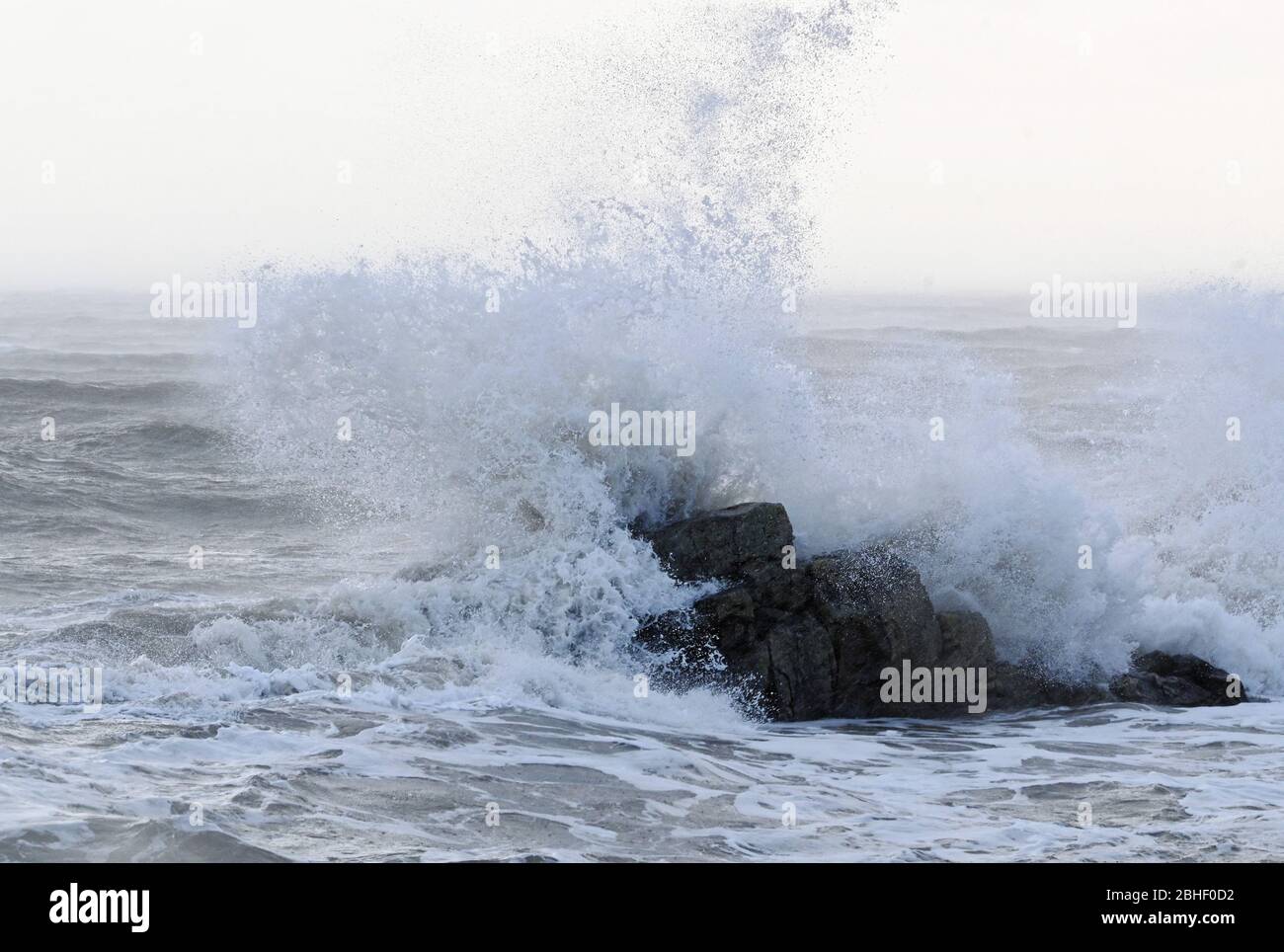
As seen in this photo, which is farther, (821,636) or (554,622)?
(554,622)

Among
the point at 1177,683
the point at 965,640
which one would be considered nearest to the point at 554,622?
the point at 965,640

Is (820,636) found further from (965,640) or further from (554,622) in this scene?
(554,622)

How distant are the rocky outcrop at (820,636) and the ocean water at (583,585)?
Answer: 23 centimetres

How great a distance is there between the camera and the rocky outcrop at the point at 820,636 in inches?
373

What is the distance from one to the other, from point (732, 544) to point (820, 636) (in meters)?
0.95

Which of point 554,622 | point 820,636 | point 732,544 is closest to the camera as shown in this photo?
point 820,636

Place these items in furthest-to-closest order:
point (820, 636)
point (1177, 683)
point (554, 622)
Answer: point (1177, 683), point (554, 622), point (820, 636)

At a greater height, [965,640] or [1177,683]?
[965,640]

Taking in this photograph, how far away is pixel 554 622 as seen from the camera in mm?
10109

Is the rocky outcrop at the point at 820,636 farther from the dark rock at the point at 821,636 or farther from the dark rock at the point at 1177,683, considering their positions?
the dark rock at the point at 1177,683

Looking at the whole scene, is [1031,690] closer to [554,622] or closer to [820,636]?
[820,636]

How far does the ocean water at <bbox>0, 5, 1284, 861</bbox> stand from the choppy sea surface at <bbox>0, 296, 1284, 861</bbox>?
0.11 feet

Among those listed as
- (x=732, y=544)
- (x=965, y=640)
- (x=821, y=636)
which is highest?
(x=732, y=544)

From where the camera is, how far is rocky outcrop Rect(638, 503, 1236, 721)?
31.1 feet
